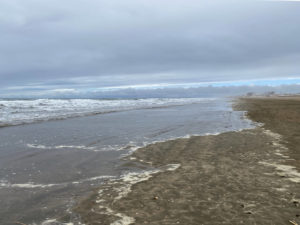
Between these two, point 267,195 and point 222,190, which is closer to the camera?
point 267,195

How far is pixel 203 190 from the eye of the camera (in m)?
5.59

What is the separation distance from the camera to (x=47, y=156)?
30.2 ft

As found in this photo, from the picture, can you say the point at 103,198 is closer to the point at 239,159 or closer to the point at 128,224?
the point at 128,224

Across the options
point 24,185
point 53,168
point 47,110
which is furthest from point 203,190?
point 47,110

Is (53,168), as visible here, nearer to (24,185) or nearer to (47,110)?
(24,185)

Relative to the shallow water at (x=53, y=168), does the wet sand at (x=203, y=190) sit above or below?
below

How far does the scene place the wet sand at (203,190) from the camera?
4422mm

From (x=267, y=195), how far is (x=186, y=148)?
5014mm

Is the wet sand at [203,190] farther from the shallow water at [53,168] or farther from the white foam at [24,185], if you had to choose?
the white foam at [24,185]

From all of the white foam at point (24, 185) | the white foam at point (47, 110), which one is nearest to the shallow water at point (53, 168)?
the white foam at point (24, 185)

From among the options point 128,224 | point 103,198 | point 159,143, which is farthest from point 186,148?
point 128,224

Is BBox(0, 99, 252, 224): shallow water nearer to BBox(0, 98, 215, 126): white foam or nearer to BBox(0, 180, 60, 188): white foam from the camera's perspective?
BBox(0, 180, 60, 188): white foam

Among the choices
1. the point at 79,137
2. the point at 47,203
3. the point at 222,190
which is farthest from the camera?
the point at 79,137

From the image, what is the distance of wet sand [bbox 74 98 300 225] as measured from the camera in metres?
4.42
